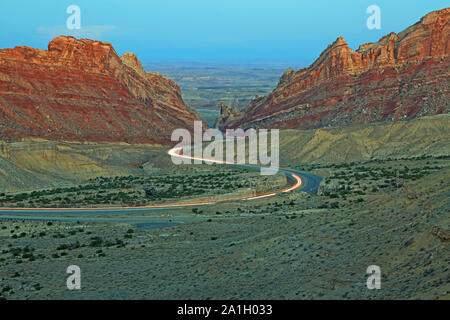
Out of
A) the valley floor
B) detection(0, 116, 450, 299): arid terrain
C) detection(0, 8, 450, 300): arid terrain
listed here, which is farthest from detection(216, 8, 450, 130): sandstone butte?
the valley floor

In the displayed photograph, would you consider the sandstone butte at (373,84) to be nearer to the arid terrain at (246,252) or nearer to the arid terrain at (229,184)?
the arid terrain at (229,184)

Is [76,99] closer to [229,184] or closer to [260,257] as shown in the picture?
[229,184]

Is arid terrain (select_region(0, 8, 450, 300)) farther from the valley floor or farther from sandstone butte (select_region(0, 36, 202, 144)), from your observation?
sandstone butte (select_region(0, 36, 202, 144))

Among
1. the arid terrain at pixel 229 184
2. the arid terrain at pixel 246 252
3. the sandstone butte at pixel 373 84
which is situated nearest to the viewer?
the arid terrain at pixel 246 252

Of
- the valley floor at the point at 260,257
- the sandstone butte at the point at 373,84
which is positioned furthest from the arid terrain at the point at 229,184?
the sandstone butte at the point at 373,84

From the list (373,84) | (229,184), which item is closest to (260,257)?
(229,184)
